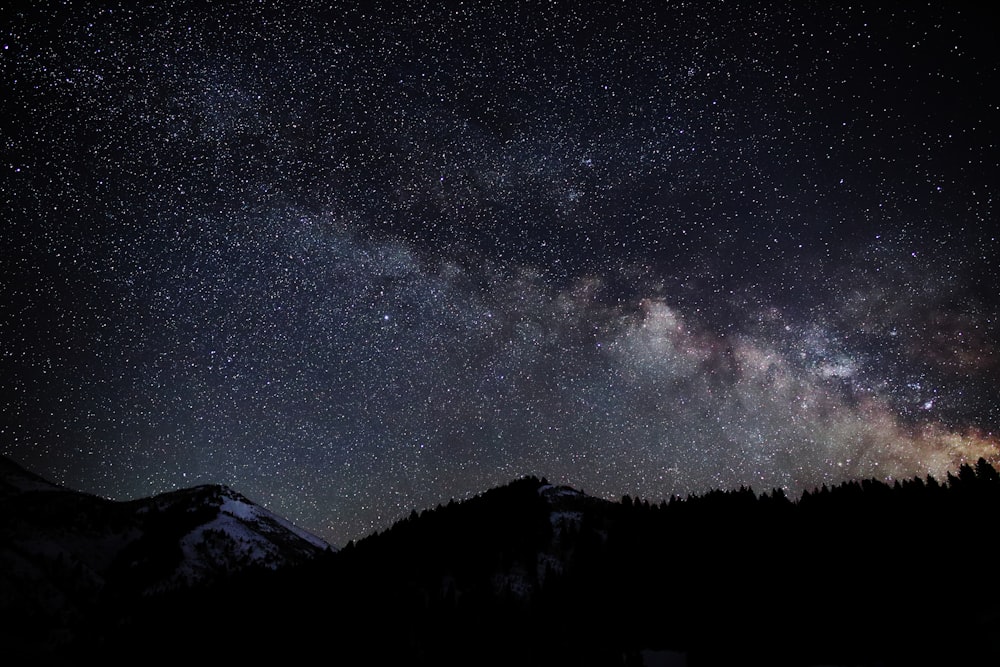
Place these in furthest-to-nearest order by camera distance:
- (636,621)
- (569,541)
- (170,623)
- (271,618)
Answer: (569,541), (170,623), (271,618), (636,621)

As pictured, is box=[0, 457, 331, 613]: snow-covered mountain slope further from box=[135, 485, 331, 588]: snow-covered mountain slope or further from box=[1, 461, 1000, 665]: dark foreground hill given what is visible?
box=[1, 461, 1000, 665]: dark foreground hill

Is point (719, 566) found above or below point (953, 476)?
below

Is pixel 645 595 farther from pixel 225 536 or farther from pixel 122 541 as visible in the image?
pixel 122 541

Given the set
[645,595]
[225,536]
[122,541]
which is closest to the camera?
[645,595]

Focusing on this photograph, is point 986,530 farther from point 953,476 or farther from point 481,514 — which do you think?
point 481,514

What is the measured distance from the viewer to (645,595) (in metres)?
68.3

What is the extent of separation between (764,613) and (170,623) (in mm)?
85556

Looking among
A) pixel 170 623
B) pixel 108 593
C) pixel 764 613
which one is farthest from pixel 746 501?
pixel 108 593

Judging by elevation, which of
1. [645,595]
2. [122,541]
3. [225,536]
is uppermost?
[225,536]

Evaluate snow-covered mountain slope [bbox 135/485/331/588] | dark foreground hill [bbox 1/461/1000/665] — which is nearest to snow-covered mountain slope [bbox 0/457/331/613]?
snow-covered mountain slope [bbox 135/485/331/588]

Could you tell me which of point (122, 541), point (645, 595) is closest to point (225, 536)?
point (122, 541)

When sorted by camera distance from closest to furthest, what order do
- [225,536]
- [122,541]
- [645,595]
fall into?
[645,595] < [122,541] < [225,536]

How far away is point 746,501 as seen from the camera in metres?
73.9

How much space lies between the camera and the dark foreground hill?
159 feet
